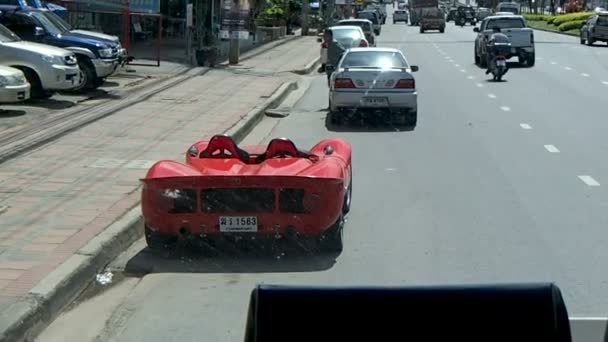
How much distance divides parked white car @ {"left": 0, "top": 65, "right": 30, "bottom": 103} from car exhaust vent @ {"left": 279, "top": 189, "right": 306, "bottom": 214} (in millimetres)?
11413

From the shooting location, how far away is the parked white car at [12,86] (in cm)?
1925

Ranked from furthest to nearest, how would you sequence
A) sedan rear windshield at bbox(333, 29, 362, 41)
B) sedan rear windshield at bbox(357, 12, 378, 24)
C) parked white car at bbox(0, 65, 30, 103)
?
sedan rear windshield at bbox(357, 12, 378, 24), sedan rear windshield at bbox(333, 29, 362, 41), parked white car at bbox(0, 65, 30, 103)

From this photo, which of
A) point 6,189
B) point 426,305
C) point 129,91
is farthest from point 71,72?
point 426,305

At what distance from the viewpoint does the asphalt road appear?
7.78 meters

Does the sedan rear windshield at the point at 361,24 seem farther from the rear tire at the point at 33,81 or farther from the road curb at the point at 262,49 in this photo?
the rear tire at the point at 33,81

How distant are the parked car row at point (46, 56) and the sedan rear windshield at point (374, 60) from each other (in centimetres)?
601

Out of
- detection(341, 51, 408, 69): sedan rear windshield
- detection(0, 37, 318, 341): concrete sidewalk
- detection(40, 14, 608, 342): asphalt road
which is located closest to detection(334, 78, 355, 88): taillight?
detection(341, 51, 408, 69): sedan rear windshield

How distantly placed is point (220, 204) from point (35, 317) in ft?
8.00

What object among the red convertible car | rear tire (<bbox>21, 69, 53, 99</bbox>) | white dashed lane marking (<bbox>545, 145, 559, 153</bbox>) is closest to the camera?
the red convertible car

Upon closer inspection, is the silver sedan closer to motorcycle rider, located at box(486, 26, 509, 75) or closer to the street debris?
the street debris

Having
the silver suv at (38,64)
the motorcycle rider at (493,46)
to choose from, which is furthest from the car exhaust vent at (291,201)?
the motorcycle rider at (493,46)

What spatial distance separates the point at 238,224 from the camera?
30.2ft

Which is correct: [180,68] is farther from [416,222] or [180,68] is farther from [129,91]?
[416,222]

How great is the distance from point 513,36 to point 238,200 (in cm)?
2943
